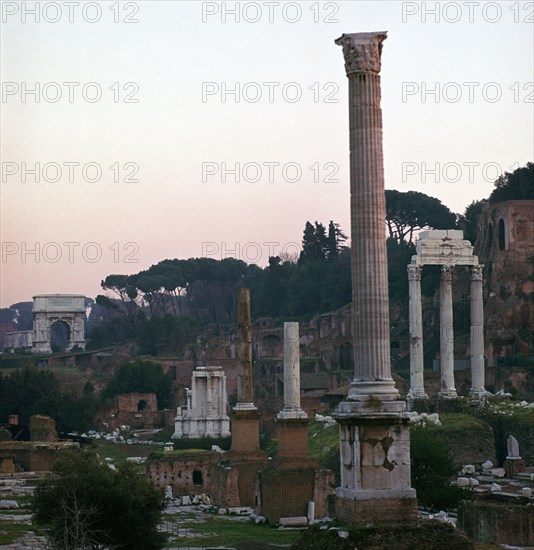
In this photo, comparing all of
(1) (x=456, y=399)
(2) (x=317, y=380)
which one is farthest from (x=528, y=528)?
(2) (x=317, y=380)

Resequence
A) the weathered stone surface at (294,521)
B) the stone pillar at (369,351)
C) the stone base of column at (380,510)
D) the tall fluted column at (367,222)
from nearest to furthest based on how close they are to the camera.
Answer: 1. the stone base of column at (380,510)
2. the stone pillar at (369,351)
3. the tall fluted column at (367,222)
4. the weathered stone surface at (294,521)

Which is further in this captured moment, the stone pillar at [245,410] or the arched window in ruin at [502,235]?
the arched window in ruin at [502,235]

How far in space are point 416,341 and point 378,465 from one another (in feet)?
103

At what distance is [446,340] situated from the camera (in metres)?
47.7

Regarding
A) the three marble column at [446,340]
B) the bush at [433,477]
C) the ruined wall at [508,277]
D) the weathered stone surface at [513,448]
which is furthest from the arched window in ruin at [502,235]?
the bush at [433,477]

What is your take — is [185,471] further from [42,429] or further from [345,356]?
[345,356]

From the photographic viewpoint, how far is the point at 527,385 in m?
54.8

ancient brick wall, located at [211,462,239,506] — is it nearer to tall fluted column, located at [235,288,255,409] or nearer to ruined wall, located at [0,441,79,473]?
tall fluted column, located at [235,288,255,409]

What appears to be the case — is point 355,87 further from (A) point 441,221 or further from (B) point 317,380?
(A) point 441,221

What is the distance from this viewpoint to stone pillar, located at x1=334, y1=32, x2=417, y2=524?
16781 mm

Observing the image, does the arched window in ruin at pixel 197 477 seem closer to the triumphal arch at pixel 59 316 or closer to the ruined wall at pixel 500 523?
the ruined wall at pixel 500 523

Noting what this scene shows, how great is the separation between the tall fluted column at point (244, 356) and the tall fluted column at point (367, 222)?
19200mm

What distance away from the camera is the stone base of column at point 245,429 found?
36312 mm

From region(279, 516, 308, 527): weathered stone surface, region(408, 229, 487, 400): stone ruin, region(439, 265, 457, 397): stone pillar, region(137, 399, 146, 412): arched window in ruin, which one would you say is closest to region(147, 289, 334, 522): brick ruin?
region(279, 516, 308, 527): weathered stone surface
